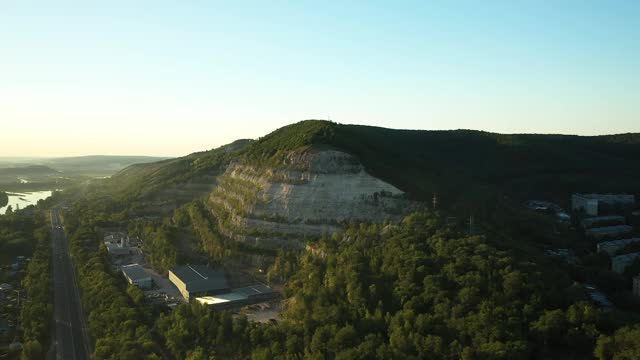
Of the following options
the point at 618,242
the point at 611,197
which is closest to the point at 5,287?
the point at 618,242

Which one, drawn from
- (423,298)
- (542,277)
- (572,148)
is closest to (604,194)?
(572,148)

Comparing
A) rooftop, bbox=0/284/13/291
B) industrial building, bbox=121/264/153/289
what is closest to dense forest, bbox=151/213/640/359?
industrial building, bbox=121/264/153/289

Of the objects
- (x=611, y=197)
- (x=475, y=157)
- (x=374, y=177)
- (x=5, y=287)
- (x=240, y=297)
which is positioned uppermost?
(x=475, y=157)

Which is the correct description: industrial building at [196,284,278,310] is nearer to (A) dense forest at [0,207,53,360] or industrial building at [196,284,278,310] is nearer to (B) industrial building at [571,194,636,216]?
(A) dense forest at [0,207,53,360]

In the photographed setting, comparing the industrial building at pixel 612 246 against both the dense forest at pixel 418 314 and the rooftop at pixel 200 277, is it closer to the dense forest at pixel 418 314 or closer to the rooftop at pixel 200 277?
the dense forest at pixel 418 314

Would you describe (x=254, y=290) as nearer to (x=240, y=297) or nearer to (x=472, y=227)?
(x=240, y=297)

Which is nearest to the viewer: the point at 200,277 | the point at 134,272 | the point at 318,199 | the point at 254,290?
the point at 254,290

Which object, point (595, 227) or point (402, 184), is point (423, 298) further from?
point (595, 227)
